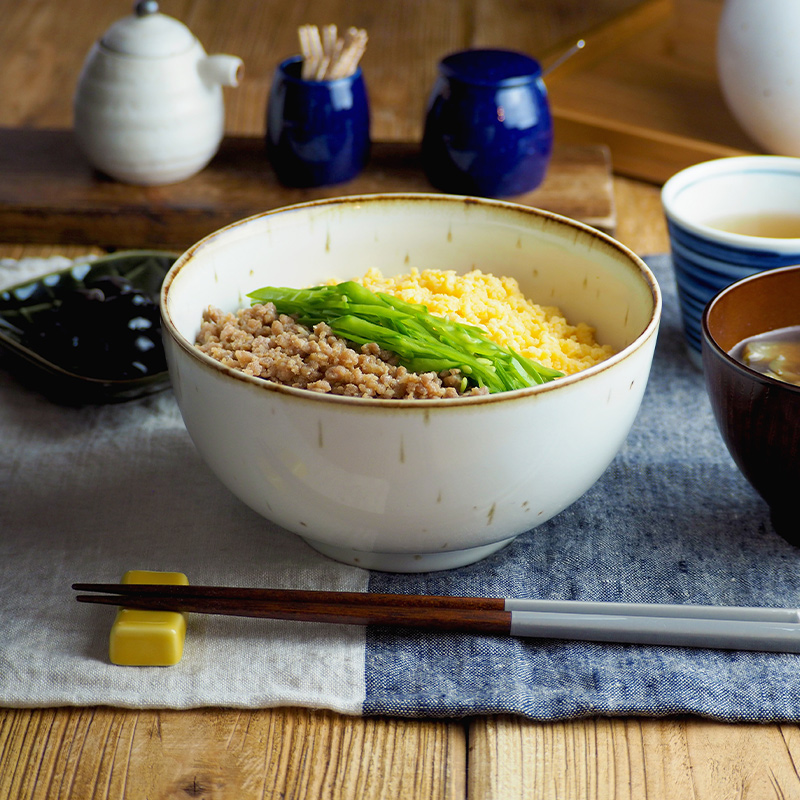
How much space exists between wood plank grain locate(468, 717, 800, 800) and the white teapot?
Result: 48.9 inches

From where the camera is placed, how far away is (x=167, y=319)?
94 cm

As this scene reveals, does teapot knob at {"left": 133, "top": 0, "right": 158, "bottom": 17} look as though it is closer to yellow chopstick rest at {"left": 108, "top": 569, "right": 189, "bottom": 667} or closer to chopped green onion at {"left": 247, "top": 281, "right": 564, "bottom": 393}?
chopped green onion at {"left": 247, "top": 281, "right": 564, "bottom": 393}

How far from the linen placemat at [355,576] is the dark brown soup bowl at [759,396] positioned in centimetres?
9

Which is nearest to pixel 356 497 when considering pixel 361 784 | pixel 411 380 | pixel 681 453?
pixel 411 380

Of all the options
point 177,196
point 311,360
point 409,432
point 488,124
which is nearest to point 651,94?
point 488,124

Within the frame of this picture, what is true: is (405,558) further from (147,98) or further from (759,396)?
(147,98)

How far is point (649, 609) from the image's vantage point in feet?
3.07

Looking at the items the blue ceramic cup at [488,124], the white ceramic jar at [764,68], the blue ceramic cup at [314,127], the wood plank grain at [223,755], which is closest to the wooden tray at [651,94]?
the white ceramic jar at [764,68]

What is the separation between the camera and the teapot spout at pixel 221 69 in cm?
172

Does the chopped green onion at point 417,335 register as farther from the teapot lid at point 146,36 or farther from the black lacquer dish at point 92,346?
the teapot lid at point 146,36

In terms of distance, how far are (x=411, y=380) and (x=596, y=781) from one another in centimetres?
39

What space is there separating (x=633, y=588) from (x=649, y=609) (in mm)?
64

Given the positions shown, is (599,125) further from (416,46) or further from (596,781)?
(596,781)

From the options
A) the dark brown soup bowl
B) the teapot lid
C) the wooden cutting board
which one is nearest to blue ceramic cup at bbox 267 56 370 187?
the wooden cutting board
